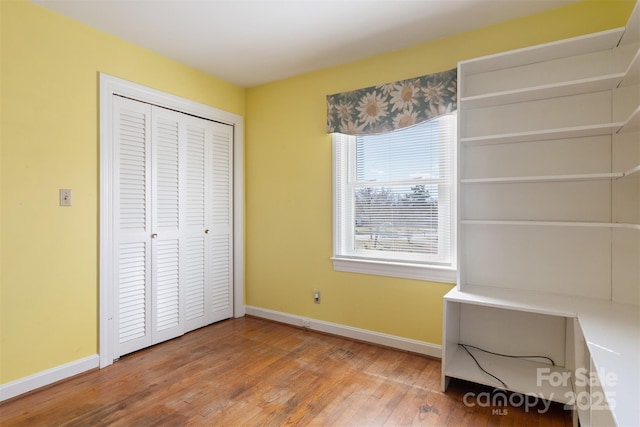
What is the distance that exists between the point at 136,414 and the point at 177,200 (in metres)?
1.76

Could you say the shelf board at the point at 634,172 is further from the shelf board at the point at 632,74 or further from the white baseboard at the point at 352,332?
the white baseboard at the point at 352,332

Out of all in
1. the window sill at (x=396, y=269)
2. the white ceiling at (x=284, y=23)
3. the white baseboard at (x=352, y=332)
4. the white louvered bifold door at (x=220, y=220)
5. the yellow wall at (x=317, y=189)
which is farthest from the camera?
the white louvered bifold door at (x=220, y=220)

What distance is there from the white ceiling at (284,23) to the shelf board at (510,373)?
237cm

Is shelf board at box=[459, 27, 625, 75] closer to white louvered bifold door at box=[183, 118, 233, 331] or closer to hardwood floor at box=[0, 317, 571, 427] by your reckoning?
hardwood floor at box=[0, 317, 571, 427]

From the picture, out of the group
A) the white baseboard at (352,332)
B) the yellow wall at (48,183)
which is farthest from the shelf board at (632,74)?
the yellow wall at (48,183)

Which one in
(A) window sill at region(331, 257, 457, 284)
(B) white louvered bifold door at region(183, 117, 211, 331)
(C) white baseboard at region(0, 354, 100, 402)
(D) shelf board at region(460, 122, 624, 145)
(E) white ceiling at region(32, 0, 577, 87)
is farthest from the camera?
(B) white louvered bifold door at region(183, 117, 211, 331)

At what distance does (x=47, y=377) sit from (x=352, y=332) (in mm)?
2290

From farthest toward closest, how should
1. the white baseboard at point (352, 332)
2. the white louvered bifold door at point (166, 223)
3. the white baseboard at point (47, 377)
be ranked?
the white louvered bifold door at point (166, 223)
the white baseboard at point (352, 332)
the white baseboard at point (47, 377)

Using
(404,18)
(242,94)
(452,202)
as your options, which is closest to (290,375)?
(452,202)

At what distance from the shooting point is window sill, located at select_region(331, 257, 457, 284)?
264 cm

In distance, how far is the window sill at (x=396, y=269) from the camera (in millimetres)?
2643

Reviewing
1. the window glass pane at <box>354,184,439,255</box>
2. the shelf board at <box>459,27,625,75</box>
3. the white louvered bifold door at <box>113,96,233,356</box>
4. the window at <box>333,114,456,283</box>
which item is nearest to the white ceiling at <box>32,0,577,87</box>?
the shelf board at <box>459,27,625,75</box>

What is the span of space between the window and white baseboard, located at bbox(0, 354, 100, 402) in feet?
6.85

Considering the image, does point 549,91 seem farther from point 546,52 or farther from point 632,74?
point 632,74
